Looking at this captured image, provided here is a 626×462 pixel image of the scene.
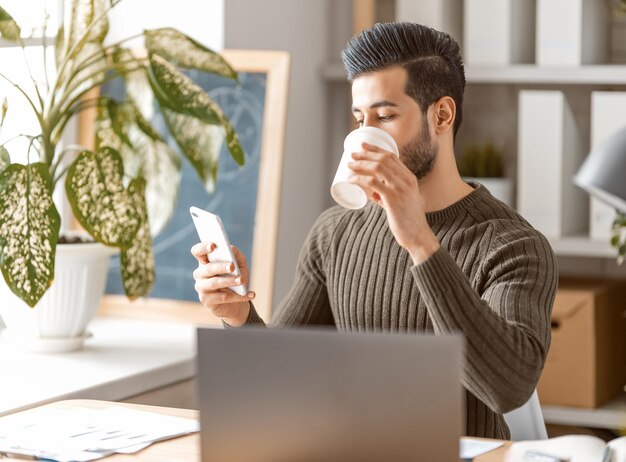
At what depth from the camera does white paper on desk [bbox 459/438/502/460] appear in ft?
4.94

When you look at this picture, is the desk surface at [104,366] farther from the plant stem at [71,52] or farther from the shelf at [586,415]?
the shelf at [586,415]

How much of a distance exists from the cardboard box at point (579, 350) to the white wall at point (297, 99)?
31.9 inches

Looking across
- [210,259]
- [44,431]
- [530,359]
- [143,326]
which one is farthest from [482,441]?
[143,326]

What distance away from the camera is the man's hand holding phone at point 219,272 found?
1.74m

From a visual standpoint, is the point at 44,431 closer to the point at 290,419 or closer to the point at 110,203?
the point at 290,419

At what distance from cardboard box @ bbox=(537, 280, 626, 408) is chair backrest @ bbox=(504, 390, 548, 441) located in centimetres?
126

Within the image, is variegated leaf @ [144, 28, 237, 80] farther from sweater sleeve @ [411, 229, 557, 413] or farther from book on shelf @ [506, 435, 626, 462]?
book on shelf @ [506, 435, 626, 462]

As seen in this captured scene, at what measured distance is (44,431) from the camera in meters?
1.66

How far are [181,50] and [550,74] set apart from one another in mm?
1164

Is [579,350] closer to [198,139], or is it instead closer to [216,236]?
[198,139]

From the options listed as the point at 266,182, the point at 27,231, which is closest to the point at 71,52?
the point at 27,231

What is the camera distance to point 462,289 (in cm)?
162

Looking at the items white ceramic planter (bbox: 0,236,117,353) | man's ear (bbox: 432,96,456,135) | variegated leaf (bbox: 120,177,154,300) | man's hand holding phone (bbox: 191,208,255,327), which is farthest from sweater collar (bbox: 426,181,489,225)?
→ white ceramic planter (bbox: 0,236,117,353)

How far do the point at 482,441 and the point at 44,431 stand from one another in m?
0.68
